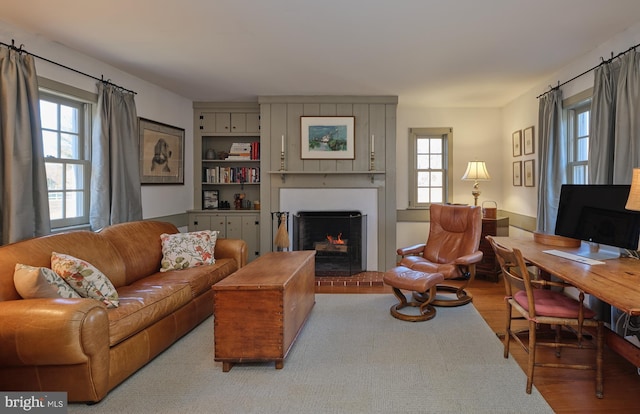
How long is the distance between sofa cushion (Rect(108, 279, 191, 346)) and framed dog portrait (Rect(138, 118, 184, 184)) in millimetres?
1871

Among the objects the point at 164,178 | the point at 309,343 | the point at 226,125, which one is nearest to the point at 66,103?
the point at 164,178

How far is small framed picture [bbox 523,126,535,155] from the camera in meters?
4.59

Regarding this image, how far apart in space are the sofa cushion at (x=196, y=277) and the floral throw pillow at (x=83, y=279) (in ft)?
1.89

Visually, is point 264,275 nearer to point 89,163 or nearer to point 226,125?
point 89,163

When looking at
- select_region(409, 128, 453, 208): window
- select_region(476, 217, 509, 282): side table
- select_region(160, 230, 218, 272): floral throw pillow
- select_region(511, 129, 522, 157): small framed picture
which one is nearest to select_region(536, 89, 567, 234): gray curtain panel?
select_region(476, 217, 509, 282): side table

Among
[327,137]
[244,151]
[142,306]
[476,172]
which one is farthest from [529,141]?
[142,306]

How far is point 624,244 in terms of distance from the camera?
2.44 metres

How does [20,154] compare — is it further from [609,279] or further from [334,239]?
[609,279]

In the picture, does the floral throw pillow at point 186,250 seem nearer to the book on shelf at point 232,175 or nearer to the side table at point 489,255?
the book on shelf at point 232,175

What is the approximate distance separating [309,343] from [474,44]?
9.40ft

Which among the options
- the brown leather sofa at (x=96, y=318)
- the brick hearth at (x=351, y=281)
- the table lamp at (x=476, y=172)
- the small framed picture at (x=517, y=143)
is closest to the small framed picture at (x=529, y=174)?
the small framed picture at (x=517, y=143)

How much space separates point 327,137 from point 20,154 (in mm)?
3322

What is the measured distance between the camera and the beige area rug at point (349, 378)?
206 centimetres

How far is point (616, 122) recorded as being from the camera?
9.44 feet
